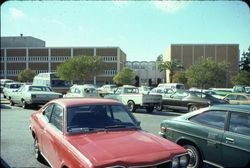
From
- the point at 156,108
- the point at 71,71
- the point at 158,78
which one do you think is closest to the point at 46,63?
the point at 71,71

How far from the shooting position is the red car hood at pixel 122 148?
4.84 metres

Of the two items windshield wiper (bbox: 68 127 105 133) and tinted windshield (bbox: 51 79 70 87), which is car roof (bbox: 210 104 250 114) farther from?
tinted windshield (bbox: 51 79 70 87)

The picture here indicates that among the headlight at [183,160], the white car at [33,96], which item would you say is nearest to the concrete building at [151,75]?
the white car at [33,96]

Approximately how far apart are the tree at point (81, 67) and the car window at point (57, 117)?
45170 millimetres

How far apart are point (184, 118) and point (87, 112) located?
2.27 m

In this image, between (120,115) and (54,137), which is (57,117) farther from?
(120,115)

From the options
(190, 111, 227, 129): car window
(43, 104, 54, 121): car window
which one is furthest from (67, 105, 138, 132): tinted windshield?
(190, 111, 227, 129): car window

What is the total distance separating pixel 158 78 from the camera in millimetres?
91312

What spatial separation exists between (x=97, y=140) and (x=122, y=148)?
0.57m

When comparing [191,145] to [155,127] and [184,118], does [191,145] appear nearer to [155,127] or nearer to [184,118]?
[184,118]

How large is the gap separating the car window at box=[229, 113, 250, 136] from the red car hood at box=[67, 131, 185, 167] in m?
1.50

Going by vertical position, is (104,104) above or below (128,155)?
above

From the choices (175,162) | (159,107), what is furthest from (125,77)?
(175,162)

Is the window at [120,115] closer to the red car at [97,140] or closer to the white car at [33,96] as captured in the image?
the red car at [97,140]
